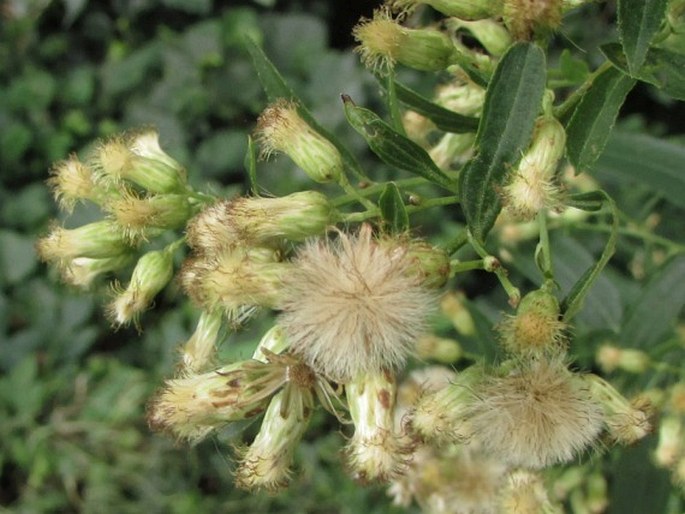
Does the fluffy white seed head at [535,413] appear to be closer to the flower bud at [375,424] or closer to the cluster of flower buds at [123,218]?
the flower bud at [375,424]

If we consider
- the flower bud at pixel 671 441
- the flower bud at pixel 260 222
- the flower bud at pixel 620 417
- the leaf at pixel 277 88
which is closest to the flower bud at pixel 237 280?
the flower bud at pixel 260 222

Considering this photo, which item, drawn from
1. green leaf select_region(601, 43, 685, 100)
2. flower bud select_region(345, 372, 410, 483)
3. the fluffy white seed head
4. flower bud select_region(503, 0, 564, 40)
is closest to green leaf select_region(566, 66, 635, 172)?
green leaf select_region(601, 43, 685, 100)

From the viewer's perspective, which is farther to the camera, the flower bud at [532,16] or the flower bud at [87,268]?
the flower bud at [87,268]

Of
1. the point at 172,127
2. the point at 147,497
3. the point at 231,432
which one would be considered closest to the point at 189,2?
the point at 172,127

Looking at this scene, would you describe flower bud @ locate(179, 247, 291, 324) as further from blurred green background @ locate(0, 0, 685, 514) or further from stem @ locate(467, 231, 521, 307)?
blurred green background @ locate(0, 0, 685, 514)

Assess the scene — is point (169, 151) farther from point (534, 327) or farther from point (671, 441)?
point (534, 327)

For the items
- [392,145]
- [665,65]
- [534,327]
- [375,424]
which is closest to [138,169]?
[392,145]

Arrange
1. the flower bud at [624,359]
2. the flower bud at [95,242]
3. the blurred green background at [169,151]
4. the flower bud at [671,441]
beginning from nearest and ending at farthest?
the flower bud at [95,242] < the flower bud at [671,441] < the flower bud at [624,359] < the blurred green background at [169,151]
